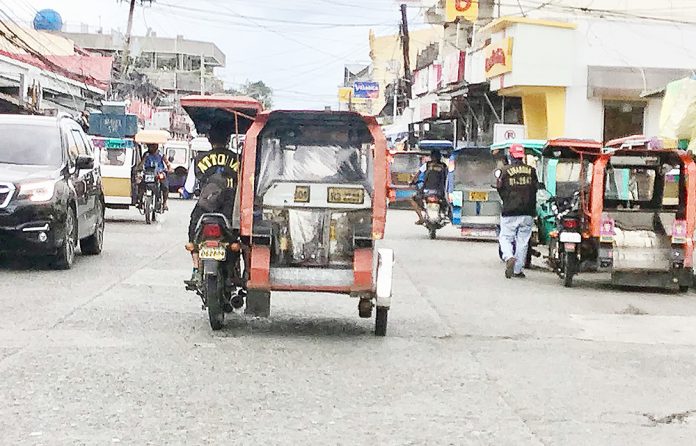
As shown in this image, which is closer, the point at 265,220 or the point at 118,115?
the point at 265,220

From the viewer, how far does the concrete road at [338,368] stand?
22.2 ft

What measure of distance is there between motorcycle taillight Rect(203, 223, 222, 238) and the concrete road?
2.88 feet

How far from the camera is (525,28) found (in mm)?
34500

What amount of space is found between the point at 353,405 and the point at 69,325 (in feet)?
12.6

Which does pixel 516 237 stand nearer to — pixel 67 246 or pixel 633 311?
pixel 633 311

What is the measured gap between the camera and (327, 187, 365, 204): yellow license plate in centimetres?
1038

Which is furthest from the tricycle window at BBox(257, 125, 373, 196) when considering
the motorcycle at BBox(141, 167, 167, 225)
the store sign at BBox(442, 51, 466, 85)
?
the store sign at BBox(442, 51, 466, 85)

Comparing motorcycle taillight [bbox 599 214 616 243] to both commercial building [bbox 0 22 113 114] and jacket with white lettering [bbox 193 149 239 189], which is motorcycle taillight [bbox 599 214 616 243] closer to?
jacket with white lettering [bbox 193 149 239 189]

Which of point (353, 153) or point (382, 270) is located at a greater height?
point (353, 153)

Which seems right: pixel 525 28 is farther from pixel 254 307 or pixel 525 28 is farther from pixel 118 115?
pixel 254 307

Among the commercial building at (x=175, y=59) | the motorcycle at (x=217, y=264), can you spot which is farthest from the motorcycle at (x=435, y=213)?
the commercial building at (x=175, y=59)

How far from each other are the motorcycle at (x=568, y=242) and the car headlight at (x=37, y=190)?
6.81 m

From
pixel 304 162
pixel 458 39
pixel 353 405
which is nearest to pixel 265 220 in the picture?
pixel 304 162

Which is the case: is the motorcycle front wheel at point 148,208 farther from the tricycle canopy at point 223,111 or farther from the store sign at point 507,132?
the tricycle canopy at point 223,111
